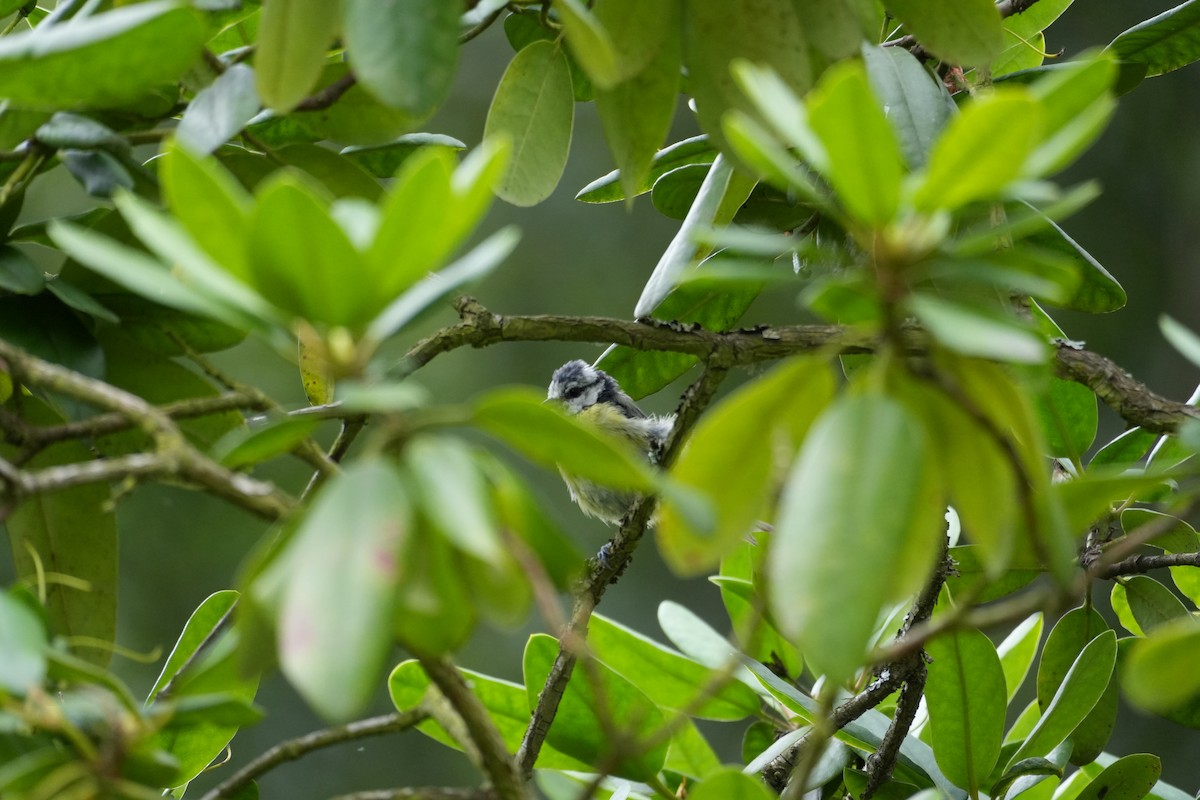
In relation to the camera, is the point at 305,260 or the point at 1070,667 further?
the point at 1070,667

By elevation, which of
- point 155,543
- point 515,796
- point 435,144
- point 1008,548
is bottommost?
point 155,543

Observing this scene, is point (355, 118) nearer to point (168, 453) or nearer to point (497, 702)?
point (168, 453)

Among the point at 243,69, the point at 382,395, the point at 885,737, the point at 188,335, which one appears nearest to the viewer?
the point at 382,395

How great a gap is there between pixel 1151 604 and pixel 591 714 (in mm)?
611

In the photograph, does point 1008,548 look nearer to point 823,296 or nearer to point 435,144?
point 823,296

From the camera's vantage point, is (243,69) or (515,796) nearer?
(515,796)

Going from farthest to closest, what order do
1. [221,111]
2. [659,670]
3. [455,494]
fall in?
[659,670]
[221,111]
[455,494]

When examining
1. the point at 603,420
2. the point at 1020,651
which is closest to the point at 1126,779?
the point at 1020,651

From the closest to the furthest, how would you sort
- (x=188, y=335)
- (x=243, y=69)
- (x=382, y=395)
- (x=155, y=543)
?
(x=382, y=395) → (x=243, y=69) → (x=188, y=335) → (x=155, y=543)

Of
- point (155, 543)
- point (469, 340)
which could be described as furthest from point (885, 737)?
point (155, 543)

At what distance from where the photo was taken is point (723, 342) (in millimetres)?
1149

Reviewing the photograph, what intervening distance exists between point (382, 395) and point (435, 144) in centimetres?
71

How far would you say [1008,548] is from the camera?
561 millimetres

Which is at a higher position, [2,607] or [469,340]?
[2,607]
